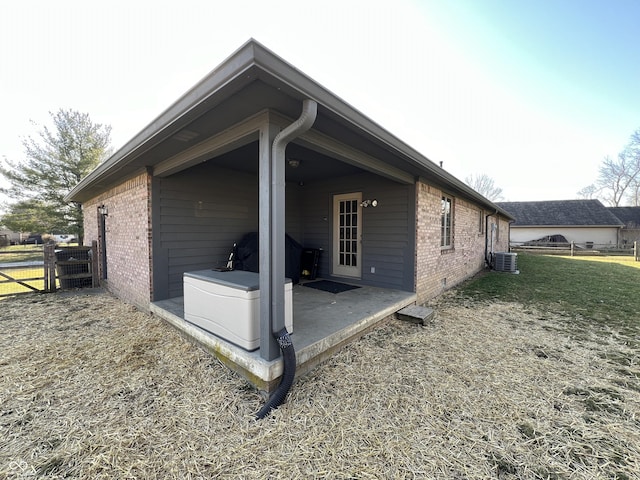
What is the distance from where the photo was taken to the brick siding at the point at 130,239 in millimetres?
4332

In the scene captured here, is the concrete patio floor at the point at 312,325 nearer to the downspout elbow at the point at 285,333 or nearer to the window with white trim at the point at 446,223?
the downspout elbow at the point at 285,333

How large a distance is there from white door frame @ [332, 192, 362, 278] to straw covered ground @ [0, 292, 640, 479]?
251cm

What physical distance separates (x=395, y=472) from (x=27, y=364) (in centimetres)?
385

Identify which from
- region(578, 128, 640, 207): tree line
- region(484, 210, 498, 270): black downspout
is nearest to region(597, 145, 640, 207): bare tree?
region(578, 128, 640, 207): tree line

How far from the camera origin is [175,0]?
4.13 m

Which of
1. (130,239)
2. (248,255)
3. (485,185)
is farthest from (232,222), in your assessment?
(485,185)

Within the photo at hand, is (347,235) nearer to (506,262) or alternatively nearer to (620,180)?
(506,262)

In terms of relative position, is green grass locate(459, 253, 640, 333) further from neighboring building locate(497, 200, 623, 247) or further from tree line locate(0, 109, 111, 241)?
tree line locate(0, 109, 111, 241)

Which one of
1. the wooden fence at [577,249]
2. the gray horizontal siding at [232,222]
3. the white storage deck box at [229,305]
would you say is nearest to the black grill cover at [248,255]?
the gray horizontal siding at [232,222]

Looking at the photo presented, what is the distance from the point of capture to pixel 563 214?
23.0 meters

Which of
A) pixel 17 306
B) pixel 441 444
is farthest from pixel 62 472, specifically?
pixel 17 306

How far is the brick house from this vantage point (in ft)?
7.71

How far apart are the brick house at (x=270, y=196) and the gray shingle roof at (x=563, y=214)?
20.2m

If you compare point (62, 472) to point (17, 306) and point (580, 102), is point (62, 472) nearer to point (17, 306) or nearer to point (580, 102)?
point (17, 306)
